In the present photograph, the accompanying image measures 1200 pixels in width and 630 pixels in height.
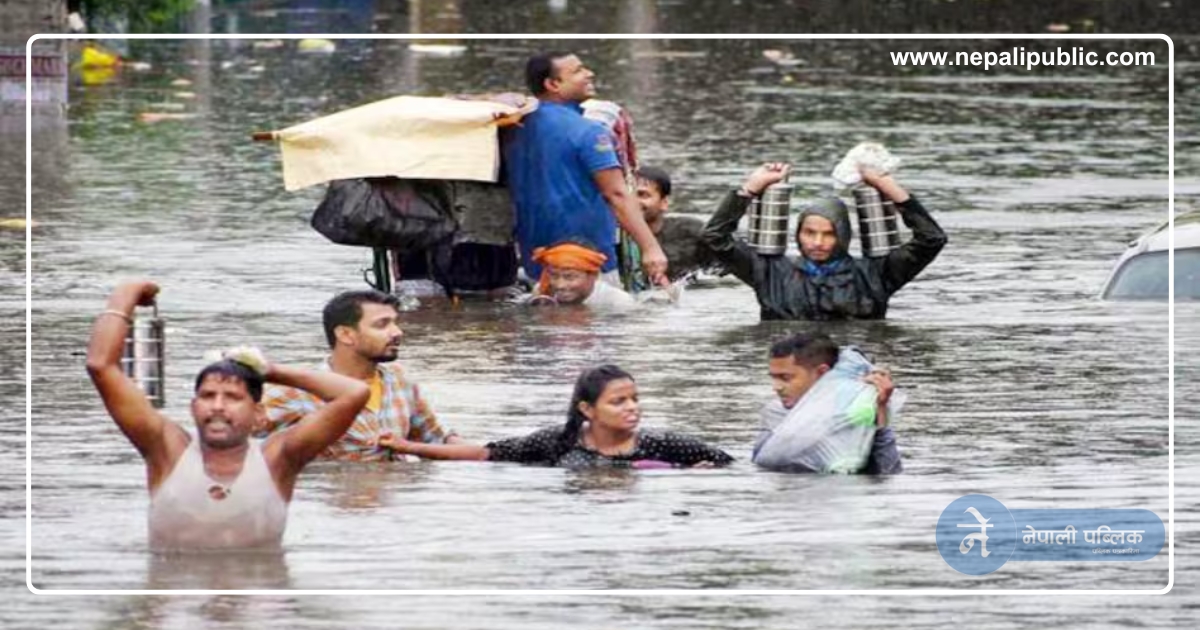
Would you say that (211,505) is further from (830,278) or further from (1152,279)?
(1152,279)

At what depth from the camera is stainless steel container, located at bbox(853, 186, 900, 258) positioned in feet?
48.4

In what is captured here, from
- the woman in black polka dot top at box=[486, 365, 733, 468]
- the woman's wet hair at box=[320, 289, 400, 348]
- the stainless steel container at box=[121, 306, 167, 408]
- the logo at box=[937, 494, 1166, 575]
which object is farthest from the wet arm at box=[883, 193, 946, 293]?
the stainless steel container at box=[121, 306, 167, 408]

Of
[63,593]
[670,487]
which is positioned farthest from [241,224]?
[63,593]

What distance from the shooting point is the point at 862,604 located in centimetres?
A: 921

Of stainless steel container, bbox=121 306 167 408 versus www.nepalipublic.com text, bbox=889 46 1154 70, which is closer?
stainless steel container, bbox=121 306 167 408

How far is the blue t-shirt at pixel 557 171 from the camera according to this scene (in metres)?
15.6

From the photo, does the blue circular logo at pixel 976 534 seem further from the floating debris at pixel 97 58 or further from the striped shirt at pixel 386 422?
the floating debris at pixel 97 58

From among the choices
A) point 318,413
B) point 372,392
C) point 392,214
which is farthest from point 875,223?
point 318,413

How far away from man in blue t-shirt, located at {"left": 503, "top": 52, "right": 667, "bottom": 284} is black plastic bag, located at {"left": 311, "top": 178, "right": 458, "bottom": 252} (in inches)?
13.4

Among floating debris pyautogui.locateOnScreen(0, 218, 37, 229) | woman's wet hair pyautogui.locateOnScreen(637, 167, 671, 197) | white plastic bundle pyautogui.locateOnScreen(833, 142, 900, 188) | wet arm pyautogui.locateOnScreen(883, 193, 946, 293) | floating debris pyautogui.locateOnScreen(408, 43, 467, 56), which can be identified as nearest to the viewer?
white plastic bundle pyautogui.locateOnScreen(833, 142, 900, 188)

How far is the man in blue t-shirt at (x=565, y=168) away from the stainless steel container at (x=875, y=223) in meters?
0.94

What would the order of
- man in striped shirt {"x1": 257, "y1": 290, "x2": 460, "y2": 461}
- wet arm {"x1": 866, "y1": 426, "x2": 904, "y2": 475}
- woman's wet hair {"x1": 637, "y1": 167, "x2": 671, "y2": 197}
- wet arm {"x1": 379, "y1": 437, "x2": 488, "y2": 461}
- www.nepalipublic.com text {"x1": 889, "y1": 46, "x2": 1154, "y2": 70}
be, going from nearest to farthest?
man in striped shirt {"x1": 257, "y1": 290, "x2": 460, "y2": 461}
wet arm {"x1": 866, "y1": 426, "x2": 904, "y2": 475}
wet arm {"x1": 379, "y1": 437, "x2": 488, "y2": 461}
woman's wet hair {"x1": 637, "y1": 167, "x2": 671, "y2": 197}
www.nepalipublic.com text {"x1": 889, "y1": 46, "x2": 1154, "y2": 70}

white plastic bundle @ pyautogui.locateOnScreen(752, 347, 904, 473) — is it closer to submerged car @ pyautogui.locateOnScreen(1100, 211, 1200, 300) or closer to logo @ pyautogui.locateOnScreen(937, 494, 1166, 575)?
logo @ pyautogui.locateOnScreen(937, 494, 1166, 575)

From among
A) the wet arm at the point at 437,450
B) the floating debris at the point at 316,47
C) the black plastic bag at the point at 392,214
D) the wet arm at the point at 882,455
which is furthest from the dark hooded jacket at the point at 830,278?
the floating debris at the point at 316,47
